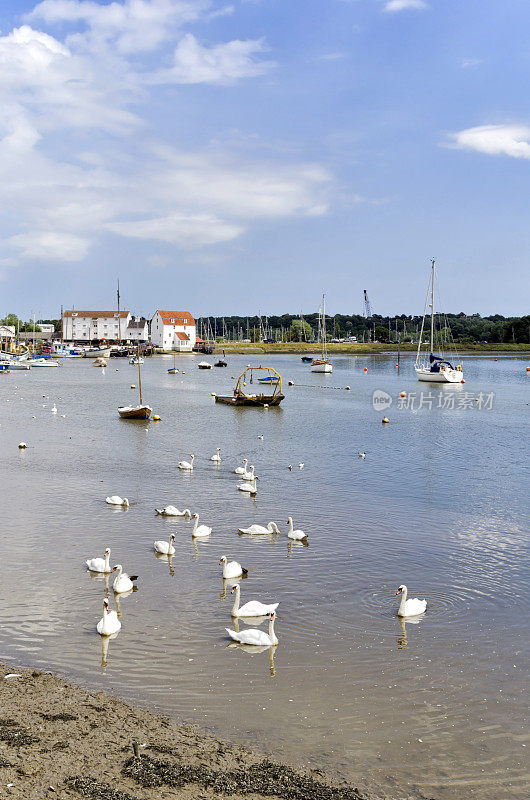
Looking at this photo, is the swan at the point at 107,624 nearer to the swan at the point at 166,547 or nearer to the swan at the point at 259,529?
the swan at the point at 166,547

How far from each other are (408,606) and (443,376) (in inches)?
3180

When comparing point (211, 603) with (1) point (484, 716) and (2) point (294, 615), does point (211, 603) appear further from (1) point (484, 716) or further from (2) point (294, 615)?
(1) point (484, 716)

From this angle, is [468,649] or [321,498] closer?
[468,649]

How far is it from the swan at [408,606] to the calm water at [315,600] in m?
0.27

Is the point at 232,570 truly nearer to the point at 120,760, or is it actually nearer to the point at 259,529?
the point at 259,529

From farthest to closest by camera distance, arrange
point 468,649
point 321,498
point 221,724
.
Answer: point 321,498 → point 468,649 → point 221,724

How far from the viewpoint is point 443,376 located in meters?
91.7

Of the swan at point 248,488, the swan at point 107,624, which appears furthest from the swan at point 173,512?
the swan at point 107,624

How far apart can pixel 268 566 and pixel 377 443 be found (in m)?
24.3

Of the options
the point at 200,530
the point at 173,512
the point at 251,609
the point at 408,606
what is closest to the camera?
the point at 251,609

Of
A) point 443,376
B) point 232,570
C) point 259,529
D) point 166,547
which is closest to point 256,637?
point 232,570

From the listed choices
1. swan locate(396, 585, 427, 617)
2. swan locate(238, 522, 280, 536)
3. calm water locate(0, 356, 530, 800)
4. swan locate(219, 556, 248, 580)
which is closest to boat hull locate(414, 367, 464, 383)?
calm water locate(0, 356, 530, 800)

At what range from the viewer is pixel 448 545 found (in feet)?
63.5

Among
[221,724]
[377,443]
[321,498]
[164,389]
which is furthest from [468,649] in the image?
[164,389]
